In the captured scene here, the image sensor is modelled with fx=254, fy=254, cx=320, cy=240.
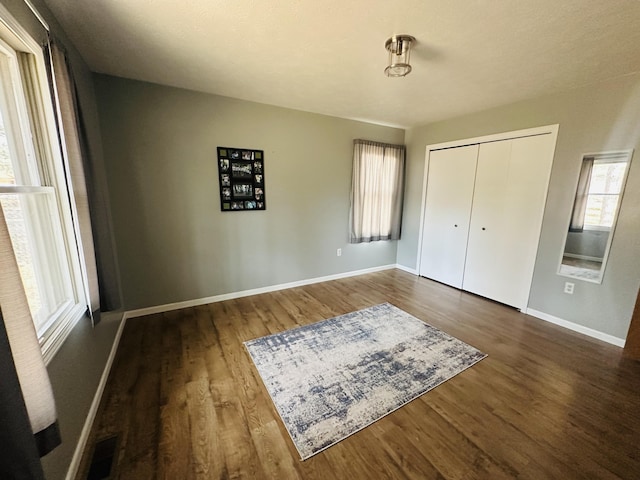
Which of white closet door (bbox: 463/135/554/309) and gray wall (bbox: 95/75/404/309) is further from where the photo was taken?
white closet door (bbox: 463/135/554/309)

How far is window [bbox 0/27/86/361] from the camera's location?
1.21m

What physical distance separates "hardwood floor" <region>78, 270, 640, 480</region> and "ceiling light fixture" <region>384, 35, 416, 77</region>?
93.6 inches

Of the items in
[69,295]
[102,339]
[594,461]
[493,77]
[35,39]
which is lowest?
[594,461]

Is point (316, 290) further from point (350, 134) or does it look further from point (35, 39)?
point (35, 39)

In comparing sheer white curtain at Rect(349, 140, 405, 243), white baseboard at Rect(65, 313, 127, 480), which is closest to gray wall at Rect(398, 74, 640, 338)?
sheer white curtain at Rect(349, 140, 405, 243)

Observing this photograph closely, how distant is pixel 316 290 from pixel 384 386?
1.92 metres

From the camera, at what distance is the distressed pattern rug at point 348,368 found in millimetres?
1599

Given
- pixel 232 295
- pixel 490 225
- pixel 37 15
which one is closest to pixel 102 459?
pixel 232 295

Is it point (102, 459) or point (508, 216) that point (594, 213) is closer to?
point (508, 216)

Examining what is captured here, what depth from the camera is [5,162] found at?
1.19 m

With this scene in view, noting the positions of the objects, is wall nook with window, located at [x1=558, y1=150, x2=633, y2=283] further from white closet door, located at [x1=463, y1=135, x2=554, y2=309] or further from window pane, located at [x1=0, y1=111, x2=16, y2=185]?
window pane, located at [x1=0, y1=111, x2=16, y2=185]

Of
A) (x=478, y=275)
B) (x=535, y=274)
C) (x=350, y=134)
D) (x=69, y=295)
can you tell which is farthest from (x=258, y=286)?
(x=535, y=274)

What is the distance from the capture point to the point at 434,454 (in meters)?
1.40

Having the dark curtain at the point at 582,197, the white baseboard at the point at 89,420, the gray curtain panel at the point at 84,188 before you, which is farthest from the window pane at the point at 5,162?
the dark curtain at the point at 582,197
